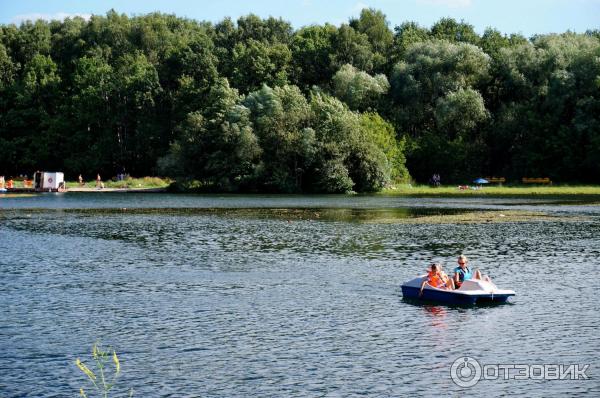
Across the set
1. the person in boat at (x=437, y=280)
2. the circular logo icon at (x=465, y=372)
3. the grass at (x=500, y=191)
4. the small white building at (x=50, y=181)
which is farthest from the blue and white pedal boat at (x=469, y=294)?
the small white building at (x=50, y=181)

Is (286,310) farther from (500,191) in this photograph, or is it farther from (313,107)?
(313,107)

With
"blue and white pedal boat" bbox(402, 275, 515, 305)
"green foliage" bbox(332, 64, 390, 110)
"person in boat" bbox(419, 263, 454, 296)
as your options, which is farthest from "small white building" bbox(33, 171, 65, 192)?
"blue and white pedal boat" bbox(402, 275, 515, 305)

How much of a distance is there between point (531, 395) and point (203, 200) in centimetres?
9178

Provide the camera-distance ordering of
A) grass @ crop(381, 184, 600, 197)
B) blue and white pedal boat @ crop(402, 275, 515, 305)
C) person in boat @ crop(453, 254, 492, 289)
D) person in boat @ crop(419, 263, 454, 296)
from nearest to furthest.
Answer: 1. blue and white pedal boat @ crop(402, 275, 515, 305)
2. person in boat @ crop(419, 263, 454, 296)
3. person in boat @ crop(453, 254, 492, 289)
4. grass @ crop(381, 184, 600, 197)

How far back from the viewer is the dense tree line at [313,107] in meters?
126

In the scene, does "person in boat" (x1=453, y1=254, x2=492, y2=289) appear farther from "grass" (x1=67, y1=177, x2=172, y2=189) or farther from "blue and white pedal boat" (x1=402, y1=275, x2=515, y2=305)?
"grass" (x1=67, y1=177, x2=172, y2=189)

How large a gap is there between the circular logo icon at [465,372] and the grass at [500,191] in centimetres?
9594

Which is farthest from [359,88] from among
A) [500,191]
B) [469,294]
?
[469,294]

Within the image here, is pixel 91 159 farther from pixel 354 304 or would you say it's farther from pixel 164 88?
pixel 354 304

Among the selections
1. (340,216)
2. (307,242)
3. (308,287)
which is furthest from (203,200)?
(308,287)

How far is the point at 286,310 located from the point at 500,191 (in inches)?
3733

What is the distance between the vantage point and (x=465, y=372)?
85.4 ft

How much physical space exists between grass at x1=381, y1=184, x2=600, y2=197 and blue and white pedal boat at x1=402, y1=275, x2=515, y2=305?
281 ft

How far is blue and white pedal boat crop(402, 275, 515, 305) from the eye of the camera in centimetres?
3625
